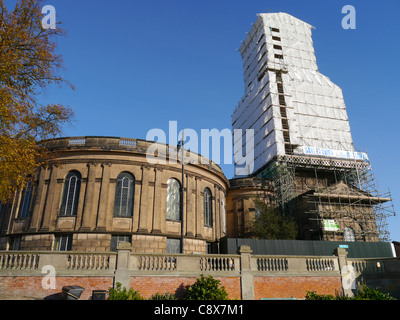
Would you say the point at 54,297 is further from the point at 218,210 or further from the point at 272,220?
the point at 272,220

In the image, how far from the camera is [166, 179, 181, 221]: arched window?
25.0 meters

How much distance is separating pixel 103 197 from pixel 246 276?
12.9m

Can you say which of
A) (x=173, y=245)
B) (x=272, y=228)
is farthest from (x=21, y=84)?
(x=272, y=228)

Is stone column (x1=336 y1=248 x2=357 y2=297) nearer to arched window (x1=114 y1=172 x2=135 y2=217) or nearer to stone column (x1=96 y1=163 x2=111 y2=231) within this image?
arched window (x1=114 y1=172 x2=135 y2=217)

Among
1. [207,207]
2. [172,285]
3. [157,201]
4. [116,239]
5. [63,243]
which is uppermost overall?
[207,207]

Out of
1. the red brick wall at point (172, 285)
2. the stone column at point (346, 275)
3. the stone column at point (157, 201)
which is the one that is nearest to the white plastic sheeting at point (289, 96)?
the stone column at point (157, 201)

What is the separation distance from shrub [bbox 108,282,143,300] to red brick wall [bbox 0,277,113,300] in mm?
881

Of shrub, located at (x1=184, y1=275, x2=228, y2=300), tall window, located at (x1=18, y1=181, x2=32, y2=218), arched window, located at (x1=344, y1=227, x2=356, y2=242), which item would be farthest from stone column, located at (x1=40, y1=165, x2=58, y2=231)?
arched window, located at (x1=344, y1=227, x2=356, y2=242)

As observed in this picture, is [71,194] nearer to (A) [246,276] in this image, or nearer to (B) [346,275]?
(A) [246,276]

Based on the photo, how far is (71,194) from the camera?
2312 cm

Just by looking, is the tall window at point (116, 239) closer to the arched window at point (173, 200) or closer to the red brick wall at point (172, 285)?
the arched window at point (173, 200)

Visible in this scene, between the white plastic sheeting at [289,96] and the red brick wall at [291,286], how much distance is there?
26.6 meters
